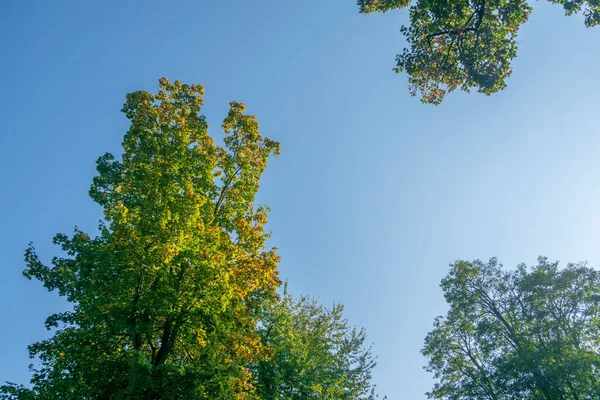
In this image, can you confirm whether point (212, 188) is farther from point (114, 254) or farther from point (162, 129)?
point (114, 254)

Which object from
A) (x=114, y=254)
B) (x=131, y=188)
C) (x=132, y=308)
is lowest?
(x=132, y=308)

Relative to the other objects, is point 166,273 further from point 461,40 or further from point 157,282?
point 461,40

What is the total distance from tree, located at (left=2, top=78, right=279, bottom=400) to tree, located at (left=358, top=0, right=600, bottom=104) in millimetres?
9839

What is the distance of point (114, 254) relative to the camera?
41.0 feet

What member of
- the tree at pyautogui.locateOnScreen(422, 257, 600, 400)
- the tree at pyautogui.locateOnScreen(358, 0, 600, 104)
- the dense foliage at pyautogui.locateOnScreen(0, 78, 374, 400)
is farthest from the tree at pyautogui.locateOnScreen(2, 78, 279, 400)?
the tree at pyautogui.locateOnScreen(422, 257, 600, 400)

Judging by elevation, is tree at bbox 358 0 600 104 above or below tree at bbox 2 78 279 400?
above

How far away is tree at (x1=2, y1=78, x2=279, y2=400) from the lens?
12.3 meters

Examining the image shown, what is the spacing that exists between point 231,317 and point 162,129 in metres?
8.90

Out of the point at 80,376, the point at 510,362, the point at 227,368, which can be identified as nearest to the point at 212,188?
the point at 227,368

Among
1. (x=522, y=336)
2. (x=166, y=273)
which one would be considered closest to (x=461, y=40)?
(x=166, y=273)

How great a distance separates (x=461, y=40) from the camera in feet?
43.7

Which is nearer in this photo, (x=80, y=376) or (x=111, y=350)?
(x=80, y=376)

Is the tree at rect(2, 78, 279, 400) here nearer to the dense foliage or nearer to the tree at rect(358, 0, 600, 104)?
the dense foliage

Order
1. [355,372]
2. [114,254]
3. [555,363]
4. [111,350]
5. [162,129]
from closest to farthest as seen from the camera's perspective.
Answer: [114,254]
[111,350]
[162,129]
[555,363]
[355,372]
